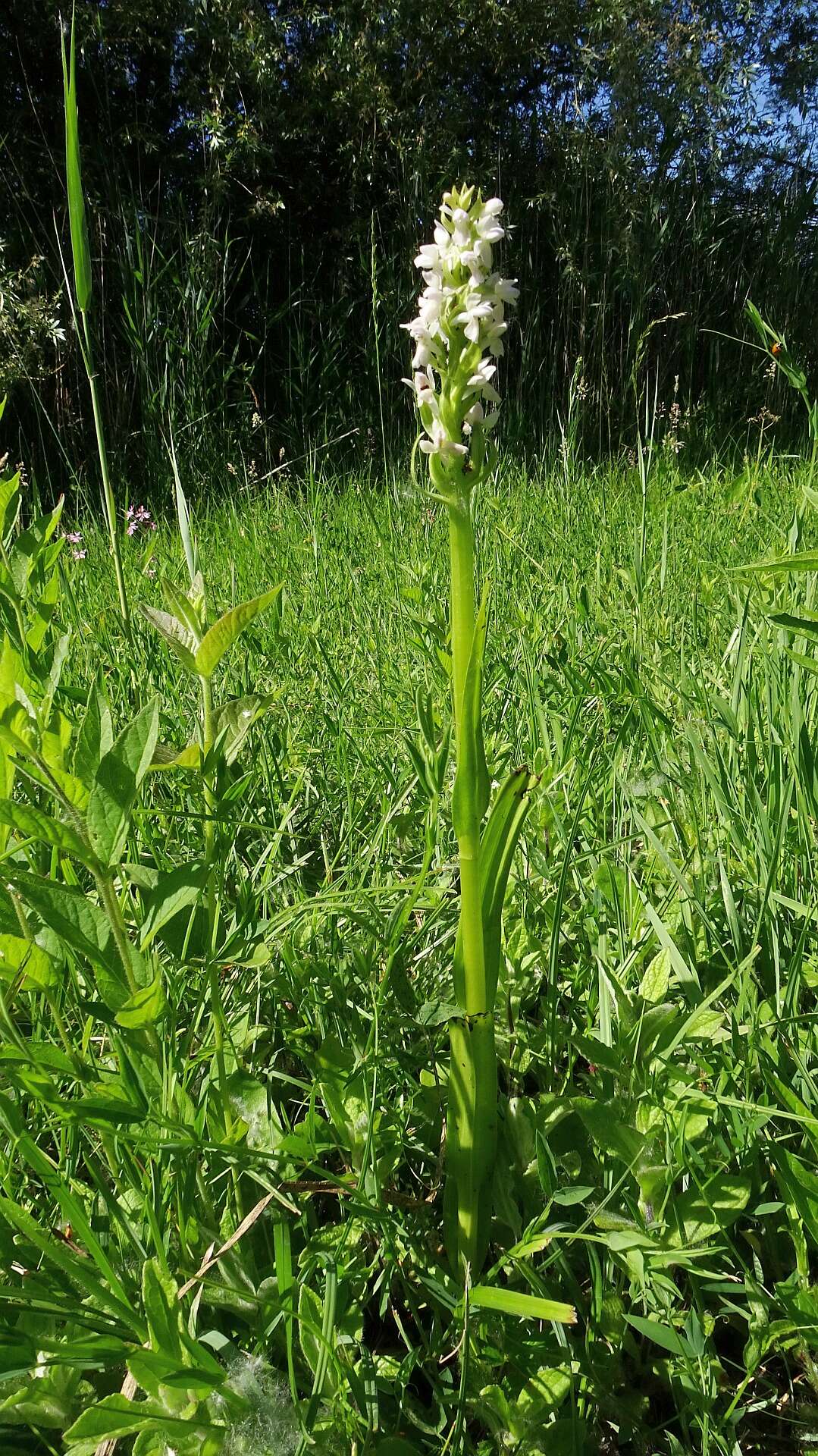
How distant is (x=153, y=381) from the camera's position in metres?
4.40

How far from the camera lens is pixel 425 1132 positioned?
757mm

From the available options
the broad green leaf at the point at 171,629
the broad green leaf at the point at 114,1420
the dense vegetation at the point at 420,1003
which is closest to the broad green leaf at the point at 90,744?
the dense vegetation at the point at 420,1003

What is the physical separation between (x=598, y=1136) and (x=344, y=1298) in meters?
0.21

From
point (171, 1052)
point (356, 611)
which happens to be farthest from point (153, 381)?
point (171, 1052)

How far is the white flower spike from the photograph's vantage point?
556 mm

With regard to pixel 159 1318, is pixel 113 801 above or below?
above

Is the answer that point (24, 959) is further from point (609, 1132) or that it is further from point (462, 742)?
point (609, 1132)

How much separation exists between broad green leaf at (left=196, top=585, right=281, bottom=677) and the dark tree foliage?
5.01 m

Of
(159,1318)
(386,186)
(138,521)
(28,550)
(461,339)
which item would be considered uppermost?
(386,186)

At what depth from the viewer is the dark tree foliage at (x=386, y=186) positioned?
5785mm

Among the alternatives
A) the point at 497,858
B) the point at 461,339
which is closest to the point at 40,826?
the point at 497,858

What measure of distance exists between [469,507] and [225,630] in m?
0.19

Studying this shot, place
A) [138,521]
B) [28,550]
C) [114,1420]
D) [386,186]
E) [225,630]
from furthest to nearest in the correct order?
[386,186] → [138,521] → [28,550] → [225,630] → [114,1420]

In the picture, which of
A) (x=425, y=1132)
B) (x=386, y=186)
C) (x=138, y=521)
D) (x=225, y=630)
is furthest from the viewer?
(x=386, y=186)
